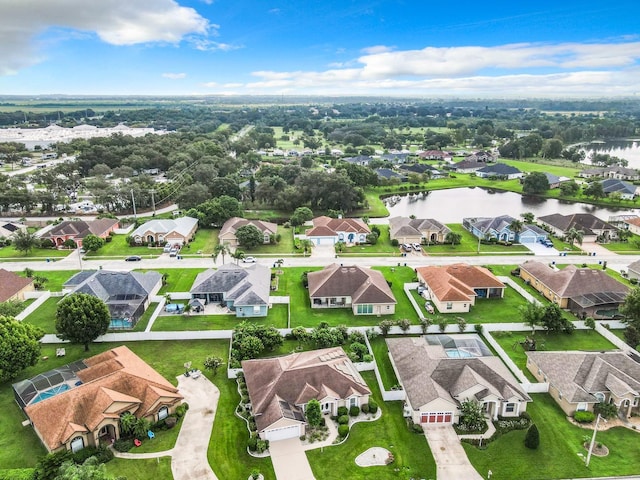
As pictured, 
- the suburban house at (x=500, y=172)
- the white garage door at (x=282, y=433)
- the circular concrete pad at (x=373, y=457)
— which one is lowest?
the circular concrete pad at (x=373, y=457)

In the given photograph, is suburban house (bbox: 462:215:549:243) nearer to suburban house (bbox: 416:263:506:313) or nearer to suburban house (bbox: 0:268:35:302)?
suburban house (bbox: 416:263:506:313)

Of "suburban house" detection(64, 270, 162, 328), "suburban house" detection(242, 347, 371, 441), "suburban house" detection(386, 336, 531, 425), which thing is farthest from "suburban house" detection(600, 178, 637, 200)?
"suburban house" detection(64, 270, 162, 328)

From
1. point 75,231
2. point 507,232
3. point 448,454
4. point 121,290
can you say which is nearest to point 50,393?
point 121,290

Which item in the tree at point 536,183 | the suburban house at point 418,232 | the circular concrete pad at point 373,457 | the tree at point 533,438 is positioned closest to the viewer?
the circular concrete pad at point 373,457

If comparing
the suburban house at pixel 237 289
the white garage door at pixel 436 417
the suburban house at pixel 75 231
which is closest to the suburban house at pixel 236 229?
the suburban house at pixel 237 289

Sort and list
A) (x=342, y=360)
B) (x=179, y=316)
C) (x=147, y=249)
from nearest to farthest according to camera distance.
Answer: (x=342, y=360), (x=179, y=316), (x=147, y=249)

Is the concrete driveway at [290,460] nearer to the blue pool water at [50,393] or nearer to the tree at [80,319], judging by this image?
the blue pool water at [50,393]

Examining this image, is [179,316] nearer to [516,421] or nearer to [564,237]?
[516,421]

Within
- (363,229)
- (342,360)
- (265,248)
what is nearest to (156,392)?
(342,360)
